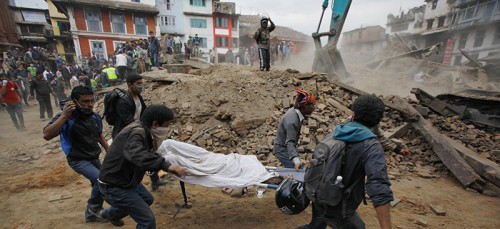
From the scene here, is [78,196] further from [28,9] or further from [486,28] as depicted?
[28,9]

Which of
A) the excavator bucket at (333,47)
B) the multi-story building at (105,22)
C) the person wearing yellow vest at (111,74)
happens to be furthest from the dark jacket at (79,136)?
the multi-story building at (105,22)

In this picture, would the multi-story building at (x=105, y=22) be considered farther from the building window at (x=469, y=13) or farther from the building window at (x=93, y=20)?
the building window at (x=469, y=13)

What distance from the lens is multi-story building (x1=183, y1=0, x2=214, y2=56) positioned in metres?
29.0

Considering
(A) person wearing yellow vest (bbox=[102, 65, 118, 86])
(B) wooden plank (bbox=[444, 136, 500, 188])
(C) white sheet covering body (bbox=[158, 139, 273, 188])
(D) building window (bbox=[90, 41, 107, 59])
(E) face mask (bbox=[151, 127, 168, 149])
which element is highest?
(D) building window (bbox=[90, 41, 107, 59])

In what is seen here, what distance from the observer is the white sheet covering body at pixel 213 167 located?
3.08 m

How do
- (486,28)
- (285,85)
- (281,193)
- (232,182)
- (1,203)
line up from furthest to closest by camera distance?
(486,28), (285,85), (1,203), (232,182), (281,193)

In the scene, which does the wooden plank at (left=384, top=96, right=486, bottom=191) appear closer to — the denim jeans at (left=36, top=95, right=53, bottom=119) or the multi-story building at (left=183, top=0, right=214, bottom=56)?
the denim jeans at (left=36, top=95, right=53, bottom=119)

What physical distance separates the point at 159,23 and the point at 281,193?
29.6m

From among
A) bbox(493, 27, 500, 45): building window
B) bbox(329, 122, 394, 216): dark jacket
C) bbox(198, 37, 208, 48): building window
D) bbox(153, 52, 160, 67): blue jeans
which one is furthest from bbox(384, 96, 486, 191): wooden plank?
bbox(198, 37, 208, 48): building window

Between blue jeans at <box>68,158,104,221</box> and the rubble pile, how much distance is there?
2.75m

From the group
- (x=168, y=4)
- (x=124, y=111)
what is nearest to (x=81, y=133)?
(x=124, y=111)

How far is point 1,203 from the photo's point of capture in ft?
13.0

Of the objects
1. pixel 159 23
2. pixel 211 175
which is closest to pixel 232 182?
pixel 211 175

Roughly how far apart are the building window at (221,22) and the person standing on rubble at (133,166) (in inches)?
1228
